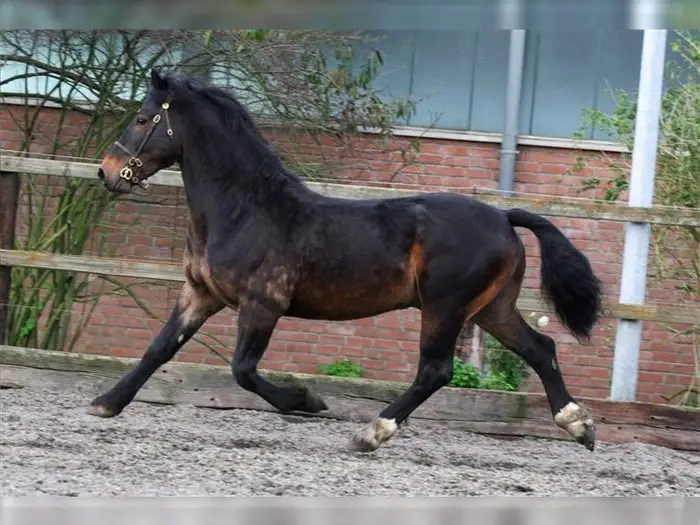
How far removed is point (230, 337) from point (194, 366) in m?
2.11

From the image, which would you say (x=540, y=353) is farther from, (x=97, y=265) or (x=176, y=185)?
(x=97, y=265)

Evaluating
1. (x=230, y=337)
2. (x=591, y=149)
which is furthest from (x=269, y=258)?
(x=591, y=149)

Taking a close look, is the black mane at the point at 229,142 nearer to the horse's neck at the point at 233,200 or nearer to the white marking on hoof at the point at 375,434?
the horse's neck at the point at 233,200

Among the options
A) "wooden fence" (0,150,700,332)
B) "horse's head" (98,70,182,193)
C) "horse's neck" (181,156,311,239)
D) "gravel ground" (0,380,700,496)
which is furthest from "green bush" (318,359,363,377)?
"horse's head" (98,70,182,193)

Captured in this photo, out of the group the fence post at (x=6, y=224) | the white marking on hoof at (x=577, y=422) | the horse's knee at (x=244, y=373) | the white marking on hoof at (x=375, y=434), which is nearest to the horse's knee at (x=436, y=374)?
the white marking on hoof at (x=375, y=434)

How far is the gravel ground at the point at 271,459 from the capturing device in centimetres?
393

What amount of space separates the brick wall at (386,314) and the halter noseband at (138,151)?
2.50 meters

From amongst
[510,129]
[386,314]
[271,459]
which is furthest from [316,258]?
[510,129]

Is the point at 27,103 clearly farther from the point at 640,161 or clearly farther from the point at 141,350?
the point at 640,161

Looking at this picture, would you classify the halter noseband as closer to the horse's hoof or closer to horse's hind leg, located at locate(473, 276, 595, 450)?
the horse's hoof

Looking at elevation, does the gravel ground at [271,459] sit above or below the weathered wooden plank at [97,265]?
below

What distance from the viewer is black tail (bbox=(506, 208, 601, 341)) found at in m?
4.89

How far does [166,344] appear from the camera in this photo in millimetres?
4984

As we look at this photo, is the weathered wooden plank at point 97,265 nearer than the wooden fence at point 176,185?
No
